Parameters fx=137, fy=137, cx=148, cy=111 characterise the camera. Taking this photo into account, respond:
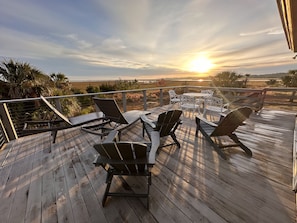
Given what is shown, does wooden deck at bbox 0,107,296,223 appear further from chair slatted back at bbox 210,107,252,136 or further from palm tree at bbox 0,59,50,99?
palm tree at bbox 0,59,50,99

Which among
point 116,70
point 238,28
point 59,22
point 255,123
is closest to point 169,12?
point 238,28

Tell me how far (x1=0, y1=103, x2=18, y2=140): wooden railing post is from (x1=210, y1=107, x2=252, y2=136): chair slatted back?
14.1ft

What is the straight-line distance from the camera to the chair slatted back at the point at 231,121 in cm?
220

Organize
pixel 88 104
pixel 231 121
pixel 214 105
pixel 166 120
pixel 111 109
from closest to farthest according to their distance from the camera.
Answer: pixel 231 121 < pixel 166 120 < pixel 111 109 < pixel 214 105 < pixel 88 104

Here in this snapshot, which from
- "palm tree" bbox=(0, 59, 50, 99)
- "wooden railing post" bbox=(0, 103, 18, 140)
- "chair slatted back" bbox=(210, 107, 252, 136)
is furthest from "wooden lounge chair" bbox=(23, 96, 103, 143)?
"palm tree" bbox=(0, 59, 50, 99)

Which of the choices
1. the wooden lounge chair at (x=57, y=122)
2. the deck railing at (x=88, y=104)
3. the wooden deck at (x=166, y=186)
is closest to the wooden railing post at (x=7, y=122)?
the deck railing at (x=88, y=104)

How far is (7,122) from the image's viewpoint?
305 cm

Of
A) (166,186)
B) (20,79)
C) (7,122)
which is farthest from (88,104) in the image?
(166,186)

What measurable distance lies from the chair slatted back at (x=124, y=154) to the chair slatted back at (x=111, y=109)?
1.49 metres

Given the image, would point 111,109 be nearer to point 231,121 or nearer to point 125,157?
point 125,157

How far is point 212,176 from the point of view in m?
1.83

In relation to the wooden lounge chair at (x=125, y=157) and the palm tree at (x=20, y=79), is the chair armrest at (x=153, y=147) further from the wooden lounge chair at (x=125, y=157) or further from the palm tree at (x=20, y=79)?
the palm tree at (x=20, y=79)

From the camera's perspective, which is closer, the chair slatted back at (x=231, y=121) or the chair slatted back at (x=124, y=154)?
the chair slatted back at (x=124, y=154)

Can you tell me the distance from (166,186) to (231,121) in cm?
150
